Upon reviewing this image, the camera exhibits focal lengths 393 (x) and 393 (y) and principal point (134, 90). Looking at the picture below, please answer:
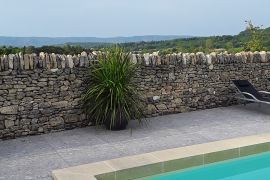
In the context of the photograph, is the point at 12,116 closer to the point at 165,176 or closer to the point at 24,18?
the point at 165,176

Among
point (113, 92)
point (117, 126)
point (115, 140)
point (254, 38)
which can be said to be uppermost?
point (254, 38)

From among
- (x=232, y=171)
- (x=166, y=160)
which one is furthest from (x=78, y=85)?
(x=232, y=171)

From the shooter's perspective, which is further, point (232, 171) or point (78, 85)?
point (78, 85)

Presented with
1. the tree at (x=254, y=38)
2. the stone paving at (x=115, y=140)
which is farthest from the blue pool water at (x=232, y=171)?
the tree at (x=254, y=38)

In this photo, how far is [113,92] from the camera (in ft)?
23.9

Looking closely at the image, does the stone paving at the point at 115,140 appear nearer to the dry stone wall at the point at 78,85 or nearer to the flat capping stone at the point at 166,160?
the dry stone wall at the point at 78,85

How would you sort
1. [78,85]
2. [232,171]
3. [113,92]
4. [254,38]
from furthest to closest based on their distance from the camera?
1. [254,38]
2. [78,85]
3. [113,92]
4. [232,171]

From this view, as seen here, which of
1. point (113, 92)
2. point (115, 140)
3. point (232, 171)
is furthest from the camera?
point (113, 92)

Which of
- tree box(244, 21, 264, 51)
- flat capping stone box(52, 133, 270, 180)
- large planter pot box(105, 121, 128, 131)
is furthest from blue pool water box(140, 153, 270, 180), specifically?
tree box(244, 21, 264, 51)

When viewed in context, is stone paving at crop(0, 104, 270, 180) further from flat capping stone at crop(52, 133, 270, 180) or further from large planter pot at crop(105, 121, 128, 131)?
flat capping stone at crop(52, 133, 270, 180)

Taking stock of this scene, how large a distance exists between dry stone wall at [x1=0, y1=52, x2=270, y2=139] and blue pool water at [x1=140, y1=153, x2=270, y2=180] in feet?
9.41

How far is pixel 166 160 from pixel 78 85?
2.93 m

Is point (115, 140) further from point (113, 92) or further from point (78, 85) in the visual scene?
point (78, 85)

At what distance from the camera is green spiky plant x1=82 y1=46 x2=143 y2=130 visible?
289 inches
